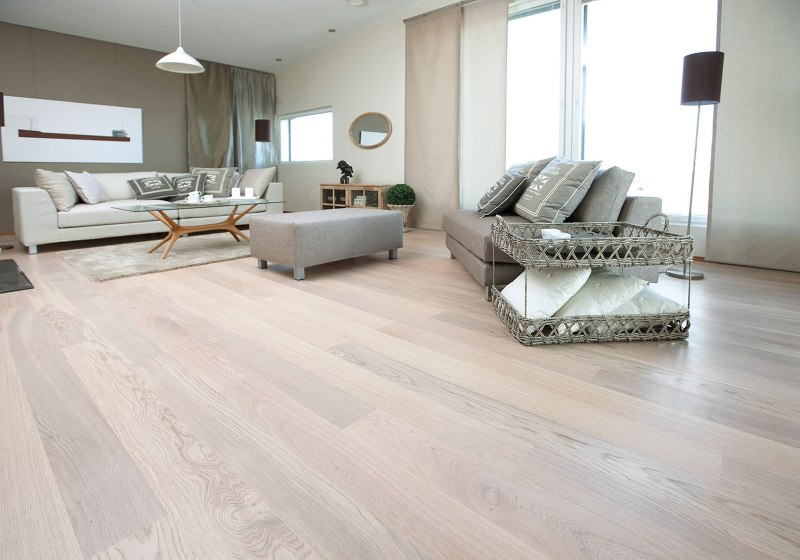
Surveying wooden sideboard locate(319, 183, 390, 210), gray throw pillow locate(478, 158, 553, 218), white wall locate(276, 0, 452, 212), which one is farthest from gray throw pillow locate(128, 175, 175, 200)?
gray throw pillow locate(478, 158, 553, 218)

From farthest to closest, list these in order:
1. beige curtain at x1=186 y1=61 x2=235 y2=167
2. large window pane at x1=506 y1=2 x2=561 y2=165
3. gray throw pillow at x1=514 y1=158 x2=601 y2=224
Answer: beige curtain at x1=186 y1=61 x2=235 y2=167 < large window pane at x1=506 y1=2 x2=561 y2=165 < gray throw pillow at x1=514 y1=158 x2=601 y2=224

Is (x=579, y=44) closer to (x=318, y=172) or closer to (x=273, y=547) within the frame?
(x=318, y=172)

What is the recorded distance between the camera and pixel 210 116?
723cm

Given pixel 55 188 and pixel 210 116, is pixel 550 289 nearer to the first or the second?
pixel 55 188

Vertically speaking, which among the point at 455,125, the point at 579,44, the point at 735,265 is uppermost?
the point at 579,44

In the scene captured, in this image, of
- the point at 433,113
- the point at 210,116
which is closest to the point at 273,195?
the point at 433,113

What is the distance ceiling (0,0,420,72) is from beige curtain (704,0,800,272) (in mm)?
3489

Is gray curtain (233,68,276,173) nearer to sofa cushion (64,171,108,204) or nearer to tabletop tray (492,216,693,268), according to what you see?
sofa cushion (64,171,108,204)

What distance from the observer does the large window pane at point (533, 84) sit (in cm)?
463

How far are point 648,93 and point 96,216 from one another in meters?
5.09

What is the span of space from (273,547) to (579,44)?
4.78m

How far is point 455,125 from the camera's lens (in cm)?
533

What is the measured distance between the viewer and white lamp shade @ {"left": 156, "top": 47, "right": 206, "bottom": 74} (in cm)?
398

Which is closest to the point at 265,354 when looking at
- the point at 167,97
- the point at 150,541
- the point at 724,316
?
the point at 150,541
